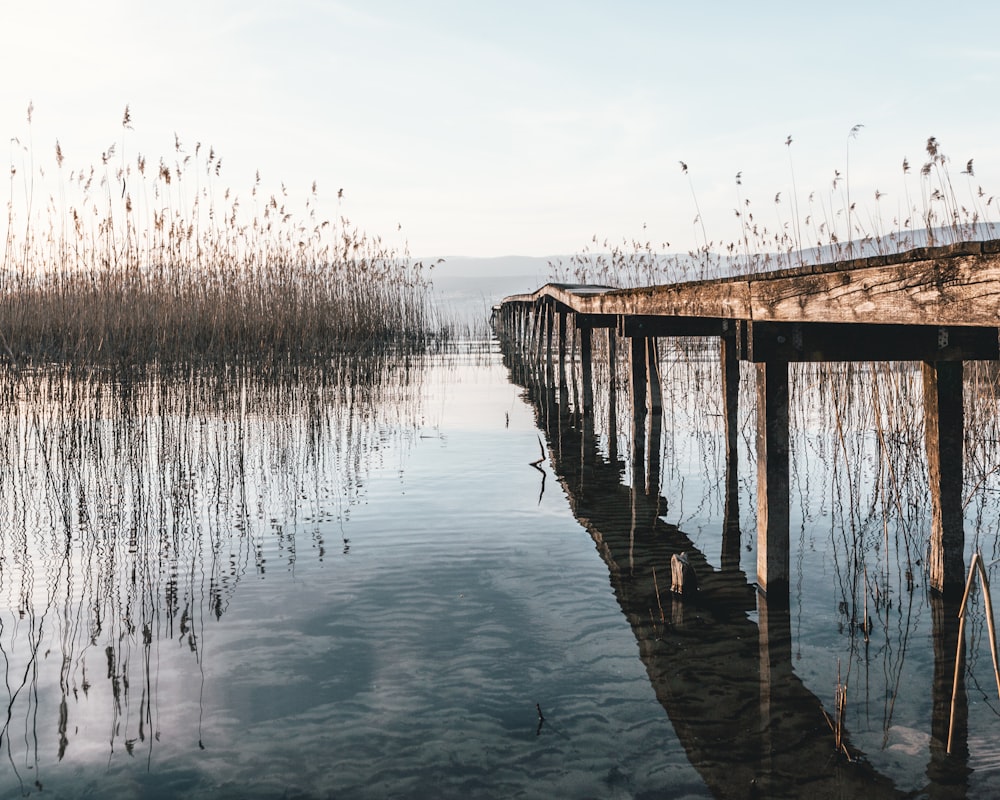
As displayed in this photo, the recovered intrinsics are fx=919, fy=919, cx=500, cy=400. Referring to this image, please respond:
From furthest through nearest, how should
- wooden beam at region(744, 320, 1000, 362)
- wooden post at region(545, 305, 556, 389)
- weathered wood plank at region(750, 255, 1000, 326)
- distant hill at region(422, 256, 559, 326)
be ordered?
distant hill at region(422, 256, 559, 326)
wooden post at region(545, 305, 556, 389)
wooden beam at region(744, 320, 1000, 362)
weathered wood plank at region(750, 255, 1000, 326)

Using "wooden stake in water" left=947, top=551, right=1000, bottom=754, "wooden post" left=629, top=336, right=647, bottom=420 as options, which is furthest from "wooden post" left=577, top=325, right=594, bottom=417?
"wooden stake in water" left=947, top=551, right=1000, bottom=754

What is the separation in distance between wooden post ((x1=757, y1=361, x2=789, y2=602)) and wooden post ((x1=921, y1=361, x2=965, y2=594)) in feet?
A: 2.19

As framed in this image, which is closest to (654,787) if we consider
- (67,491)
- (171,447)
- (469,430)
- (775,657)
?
(775,657)

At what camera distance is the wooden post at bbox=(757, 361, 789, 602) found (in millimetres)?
4223

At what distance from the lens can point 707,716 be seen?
307 cm

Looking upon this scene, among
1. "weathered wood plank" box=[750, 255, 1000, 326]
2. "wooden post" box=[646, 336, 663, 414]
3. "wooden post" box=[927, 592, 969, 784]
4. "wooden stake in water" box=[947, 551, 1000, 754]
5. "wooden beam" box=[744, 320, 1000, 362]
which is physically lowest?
"wooden post" box=[927, 592, 969, 784]

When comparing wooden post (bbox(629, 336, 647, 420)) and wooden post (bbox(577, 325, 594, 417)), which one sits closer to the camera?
wooden post (bbox(629, 336, 647, 420))

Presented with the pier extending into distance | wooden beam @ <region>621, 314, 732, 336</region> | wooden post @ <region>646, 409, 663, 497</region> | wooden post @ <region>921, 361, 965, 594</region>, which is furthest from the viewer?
wooden beam @ <region>621, 314, 732, 336</region>

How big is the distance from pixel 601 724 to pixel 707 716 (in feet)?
1.20

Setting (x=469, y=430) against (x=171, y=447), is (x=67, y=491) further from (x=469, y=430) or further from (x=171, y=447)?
(x=469, y=430)

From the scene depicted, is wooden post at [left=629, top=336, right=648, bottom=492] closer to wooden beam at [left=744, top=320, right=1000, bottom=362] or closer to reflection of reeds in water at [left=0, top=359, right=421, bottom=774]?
reflection of reeds in water at [left=0, top=359, right=421, bottom=774]

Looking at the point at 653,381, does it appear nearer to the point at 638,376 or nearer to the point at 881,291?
the point at 638,376

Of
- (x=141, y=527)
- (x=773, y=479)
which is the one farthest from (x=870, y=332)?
(x=141, y=527)

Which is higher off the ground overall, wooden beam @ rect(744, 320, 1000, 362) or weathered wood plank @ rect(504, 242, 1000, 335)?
weathered wood plank @ rect(504, 242, 1000, 335)
